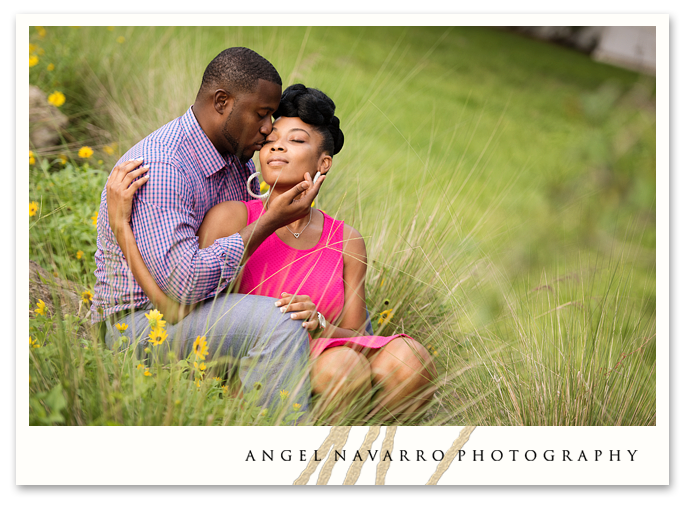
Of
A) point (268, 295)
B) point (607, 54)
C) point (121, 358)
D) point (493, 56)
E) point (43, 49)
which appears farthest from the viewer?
point (493, 56)

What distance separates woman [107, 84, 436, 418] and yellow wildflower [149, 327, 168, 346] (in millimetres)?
201

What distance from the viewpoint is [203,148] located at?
2.75m

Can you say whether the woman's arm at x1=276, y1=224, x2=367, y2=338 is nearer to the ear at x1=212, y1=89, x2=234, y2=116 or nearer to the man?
the man

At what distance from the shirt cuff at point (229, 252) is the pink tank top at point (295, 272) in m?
0.26

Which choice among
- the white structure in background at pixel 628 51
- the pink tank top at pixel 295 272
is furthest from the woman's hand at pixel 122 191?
the white structure in background at pixel 628 51

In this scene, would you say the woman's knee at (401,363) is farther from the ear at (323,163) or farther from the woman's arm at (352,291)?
the ear at (323,163)

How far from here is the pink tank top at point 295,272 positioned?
2.75m

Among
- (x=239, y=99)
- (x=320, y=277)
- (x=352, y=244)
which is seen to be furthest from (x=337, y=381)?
(x=239, y=99)

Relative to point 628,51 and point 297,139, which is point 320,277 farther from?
point 628,51

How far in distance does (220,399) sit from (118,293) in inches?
28.2

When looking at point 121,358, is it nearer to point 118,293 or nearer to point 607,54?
point 118,293
